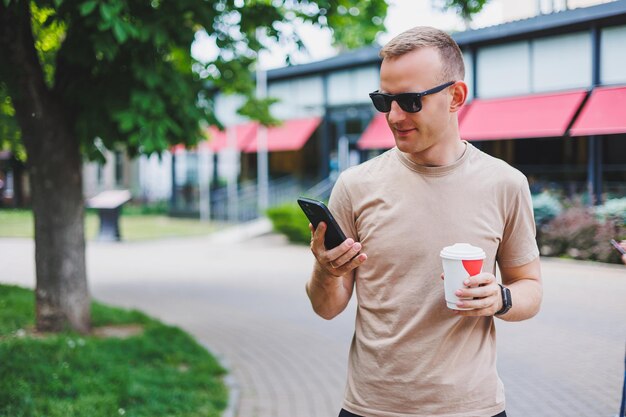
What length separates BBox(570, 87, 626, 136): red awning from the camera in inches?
108

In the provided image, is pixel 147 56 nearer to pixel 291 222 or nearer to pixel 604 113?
pixel 604 113

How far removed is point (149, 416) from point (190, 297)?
652 centimetres

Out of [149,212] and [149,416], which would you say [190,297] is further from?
[149,212]

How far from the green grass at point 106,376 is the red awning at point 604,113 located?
3.39 metres

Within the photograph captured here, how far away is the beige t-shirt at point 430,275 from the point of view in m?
2.16

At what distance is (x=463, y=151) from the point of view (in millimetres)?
2293

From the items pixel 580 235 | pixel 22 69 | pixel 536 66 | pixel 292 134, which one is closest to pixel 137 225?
pixel 292 134

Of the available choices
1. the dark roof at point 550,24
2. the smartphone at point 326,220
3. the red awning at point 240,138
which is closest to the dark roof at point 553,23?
the dark roof at point 550,24

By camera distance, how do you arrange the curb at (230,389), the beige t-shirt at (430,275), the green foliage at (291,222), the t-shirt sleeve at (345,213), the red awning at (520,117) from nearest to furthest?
1. the beige t-shirt at (430,275)
2. the t-shirt sleeve at (345,213)
3. the red awning at (520,117)
4. the curb at (230,389)
5. the green foliage at (291,222)

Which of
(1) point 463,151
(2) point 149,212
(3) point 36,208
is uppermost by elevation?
(1) point 463,151

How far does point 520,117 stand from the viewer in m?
4.70

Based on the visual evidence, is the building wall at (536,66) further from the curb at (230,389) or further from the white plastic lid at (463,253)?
the curb at (230,389)

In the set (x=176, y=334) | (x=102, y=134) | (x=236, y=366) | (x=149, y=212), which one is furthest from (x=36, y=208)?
(x=149, y=212)

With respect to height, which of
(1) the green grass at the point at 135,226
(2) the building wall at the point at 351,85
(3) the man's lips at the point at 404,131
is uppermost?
(2) the building wall at the point at 351,85
